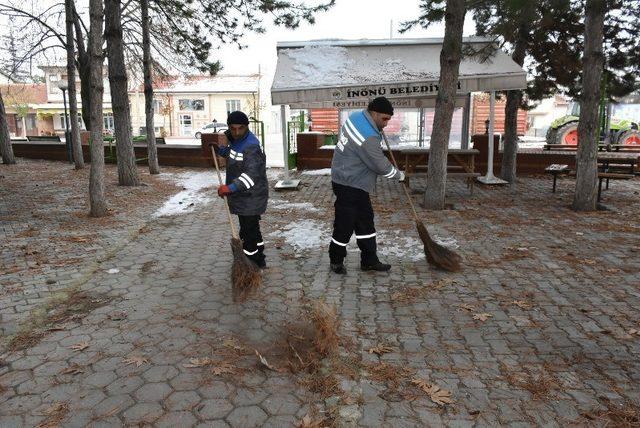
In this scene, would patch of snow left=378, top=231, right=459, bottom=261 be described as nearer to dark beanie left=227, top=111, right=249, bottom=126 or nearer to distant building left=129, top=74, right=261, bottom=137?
dark beanie left=227, top=111, right=249, bottom=126

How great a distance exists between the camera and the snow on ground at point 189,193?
9.05 m

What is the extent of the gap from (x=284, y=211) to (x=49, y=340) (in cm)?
532

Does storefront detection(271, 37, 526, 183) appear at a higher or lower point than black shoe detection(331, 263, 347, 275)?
higher

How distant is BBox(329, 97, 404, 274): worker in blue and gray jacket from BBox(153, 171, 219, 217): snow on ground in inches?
173

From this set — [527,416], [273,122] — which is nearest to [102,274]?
[527,416]

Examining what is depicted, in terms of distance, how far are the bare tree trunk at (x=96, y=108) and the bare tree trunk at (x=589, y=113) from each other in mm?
7434

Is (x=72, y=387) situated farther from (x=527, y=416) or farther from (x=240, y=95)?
(x=240, y=95)

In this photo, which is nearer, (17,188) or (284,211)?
(284,211)

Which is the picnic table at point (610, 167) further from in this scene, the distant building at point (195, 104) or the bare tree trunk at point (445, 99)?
the distant building at point (195, 104)

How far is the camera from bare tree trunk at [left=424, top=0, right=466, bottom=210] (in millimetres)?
8125

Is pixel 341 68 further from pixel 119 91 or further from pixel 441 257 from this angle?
pixel 441 257

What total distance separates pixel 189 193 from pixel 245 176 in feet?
21.1

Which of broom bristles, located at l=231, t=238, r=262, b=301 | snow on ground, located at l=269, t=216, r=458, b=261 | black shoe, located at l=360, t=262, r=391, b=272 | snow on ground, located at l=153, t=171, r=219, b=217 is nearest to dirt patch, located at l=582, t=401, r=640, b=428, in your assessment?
black shoe, located at l=360, t=262, r=391, b=272

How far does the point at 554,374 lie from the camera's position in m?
3.22
